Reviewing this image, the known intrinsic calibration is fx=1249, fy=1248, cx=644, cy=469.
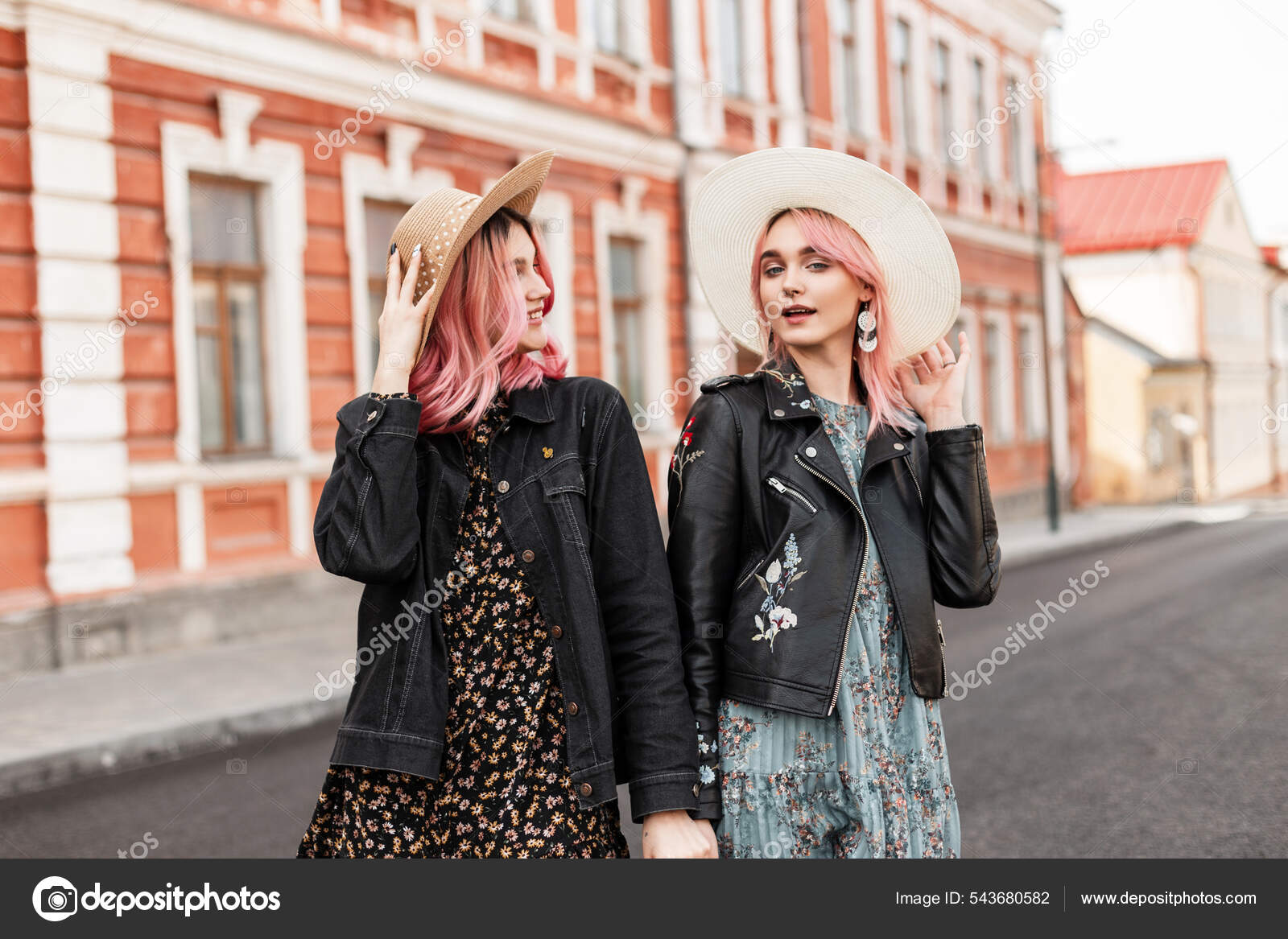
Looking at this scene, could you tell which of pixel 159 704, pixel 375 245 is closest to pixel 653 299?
pixel 375 245

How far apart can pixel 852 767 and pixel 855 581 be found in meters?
0.32

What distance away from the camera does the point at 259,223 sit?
32.0 ft

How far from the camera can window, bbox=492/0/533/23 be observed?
12016 millimetres

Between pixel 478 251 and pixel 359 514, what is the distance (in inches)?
19.8

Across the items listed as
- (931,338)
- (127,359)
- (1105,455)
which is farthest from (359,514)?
(1105,455)

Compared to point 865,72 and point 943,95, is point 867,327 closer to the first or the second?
point 865,72

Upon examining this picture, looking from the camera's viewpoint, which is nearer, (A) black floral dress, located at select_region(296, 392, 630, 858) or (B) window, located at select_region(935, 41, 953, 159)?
(A) black floral dress, located at select_region(296, 392, 630, 858)

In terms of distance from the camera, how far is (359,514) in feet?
6.42

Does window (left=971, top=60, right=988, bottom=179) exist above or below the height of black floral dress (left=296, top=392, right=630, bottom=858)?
above

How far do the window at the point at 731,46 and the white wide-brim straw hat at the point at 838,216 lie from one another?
13.2 m

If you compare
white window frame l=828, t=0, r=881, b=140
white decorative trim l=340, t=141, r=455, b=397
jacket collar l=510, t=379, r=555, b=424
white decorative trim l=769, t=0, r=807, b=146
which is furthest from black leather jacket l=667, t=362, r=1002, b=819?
white window frame l=828, t=0, r=881, b=140

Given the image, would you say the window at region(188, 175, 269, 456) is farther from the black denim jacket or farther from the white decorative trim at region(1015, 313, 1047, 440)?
the white decorative trim at region(1015, 313, 1047, 440)
